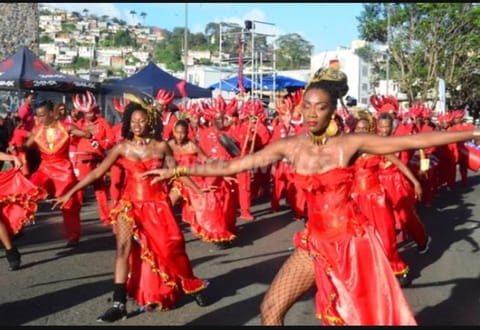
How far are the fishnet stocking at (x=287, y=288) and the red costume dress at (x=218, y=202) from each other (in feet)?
12.7

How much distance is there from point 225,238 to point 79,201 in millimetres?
1912

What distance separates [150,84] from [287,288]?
16.9 meters

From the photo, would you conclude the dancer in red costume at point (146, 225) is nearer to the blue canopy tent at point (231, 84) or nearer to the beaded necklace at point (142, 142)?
the beaded necklace at point (142, 142)

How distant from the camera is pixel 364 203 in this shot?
7.57 meters

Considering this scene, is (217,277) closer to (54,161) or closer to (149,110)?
(149,110)

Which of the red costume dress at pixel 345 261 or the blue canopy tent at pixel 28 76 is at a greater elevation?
the blue canopy tent at pixel 28 76

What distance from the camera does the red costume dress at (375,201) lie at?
7.29 metres

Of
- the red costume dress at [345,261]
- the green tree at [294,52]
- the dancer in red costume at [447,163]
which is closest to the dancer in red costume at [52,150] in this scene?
the red costume dress at [345,261]

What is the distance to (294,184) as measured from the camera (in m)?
7.25

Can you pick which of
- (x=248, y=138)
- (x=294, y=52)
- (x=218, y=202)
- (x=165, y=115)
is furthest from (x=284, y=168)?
(x=294, y=52)

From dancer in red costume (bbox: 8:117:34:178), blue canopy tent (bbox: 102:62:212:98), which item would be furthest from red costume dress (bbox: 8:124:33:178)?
blue canopy tent (bbox: 102:62:212:98)

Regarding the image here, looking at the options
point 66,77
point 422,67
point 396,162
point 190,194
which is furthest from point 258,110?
point 422,67

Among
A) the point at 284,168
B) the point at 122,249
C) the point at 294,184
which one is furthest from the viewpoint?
the point at 284,168

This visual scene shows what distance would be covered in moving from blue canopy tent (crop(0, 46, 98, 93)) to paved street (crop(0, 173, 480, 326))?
5395 mm
